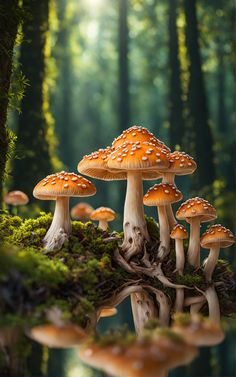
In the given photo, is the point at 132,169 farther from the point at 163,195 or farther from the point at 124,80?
the point at 124,80

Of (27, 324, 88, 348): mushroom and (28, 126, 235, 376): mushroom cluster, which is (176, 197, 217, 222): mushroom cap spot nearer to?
(28, 126, 235, 376): mushroom cluster

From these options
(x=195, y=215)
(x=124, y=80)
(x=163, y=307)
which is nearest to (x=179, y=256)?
(x=195, y=215)

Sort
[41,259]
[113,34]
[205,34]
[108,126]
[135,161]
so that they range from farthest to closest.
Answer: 1. [108,126]
2. [113,34]
3. [205,34]
4. [135,161]
5. [41,259]

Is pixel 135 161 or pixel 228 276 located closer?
pixel 135 161

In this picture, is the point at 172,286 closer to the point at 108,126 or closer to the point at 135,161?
the point at 135,161

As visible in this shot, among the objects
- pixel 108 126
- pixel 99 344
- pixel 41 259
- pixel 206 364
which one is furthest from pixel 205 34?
pixel 108 126

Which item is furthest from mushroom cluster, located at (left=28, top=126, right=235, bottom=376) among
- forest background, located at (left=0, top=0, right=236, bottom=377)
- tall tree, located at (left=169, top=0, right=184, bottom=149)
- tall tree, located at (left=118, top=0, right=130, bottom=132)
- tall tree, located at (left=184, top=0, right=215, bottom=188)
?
tall tree, located at (left=118, top=0, right=130, bottom=132)
